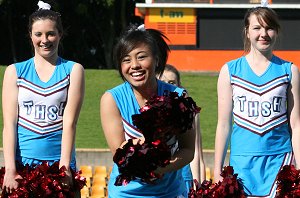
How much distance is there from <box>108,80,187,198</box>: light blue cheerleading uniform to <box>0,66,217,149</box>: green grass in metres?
8.42

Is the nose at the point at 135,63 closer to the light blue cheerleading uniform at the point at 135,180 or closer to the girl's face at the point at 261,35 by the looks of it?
the light blue cheerleading uniform at the point at 135,180

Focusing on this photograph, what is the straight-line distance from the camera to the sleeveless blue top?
5.12 m

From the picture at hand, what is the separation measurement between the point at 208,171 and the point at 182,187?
5766 mm

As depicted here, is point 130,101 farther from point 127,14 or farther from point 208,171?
point 127,14

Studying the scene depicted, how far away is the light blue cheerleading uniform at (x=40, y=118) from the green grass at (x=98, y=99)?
733cm

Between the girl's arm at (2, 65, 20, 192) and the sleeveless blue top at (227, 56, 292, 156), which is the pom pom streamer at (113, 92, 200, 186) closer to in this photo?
the sleeveless blue top at (227, 56, 292, 156)

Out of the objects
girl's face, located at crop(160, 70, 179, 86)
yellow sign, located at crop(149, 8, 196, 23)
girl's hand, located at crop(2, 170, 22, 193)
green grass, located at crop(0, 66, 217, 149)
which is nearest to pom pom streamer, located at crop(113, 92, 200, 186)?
girl's hand, located at crop(2, 170, 22, 193)

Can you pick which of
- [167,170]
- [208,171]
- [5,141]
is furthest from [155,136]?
[208,171]

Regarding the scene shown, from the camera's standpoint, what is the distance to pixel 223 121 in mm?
5160

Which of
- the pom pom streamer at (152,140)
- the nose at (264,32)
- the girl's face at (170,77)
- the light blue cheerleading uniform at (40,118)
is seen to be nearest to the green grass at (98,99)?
the girl's face at (170,77)

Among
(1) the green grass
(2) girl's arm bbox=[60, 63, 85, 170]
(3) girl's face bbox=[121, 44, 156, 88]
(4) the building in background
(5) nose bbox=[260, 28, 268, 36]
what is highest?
(5) nose bbox=[260, 28, 268, 36]

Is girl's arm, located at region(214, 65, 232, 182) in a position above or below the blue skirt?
above

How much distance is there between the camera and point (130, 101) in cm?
434

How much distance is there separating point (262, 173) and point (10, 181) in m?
1.48
